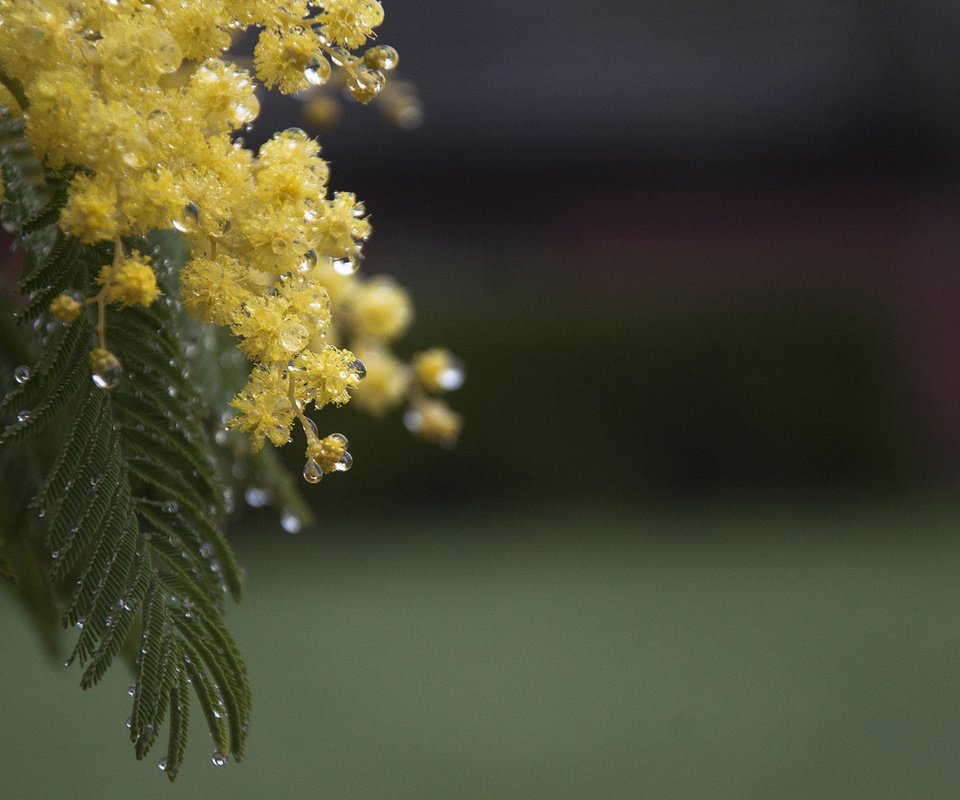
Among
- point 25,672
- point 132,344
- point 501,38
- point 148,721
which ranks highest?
point 501,38

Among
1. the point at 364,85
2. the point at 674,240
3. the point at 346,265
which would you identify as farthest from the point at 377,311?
the point at 674,240

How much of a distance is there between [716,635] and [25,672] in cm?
386

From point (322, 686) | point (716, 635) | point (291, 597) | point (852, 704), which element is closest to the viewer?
point (852, 704)

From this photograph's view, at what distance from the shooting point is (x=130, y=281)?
39.1 inches

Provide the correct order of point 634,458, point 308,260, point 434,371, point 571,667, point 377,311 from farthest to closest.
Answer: point 634,458, point 571,667, point 434,371, point 377,311, point 308,260

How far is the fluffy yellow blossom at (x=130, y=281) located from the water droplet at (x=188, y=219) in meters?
0.05

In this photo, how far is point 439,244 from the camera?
36.3ft

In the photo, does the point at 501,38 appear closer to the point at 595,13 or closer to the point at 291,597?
the point at 595,13

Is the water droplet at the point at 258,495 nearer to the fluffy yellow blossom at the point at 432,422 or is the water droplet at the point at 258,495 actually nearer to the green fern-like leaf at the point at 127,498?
the fluffy yellow blossom at the point at 432,422

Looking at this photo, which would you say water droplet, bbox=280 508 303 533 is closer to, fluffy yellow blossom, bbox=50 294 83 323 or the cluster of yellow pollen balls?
the cluster of yellow pollen balls

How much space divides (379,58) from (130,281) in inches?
13.4

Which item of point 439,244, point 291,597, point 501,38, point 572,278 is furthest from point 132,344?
point 501,38

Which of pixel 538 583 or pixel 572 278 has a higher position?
pixel 572 278

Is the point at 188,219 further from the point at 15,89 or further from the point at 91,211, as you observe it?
the point at 15,89
